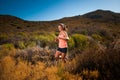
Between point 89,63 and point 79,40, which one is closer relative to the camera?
point 89,63

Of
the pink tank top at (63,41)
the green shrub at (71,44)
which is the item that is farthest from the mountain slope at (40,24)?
the pink tank top at (63,41)

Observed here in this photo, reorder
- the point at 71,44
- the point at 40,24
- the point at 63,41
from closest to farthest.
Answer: the point at 63,41, the point at 71,44, the point at 40,24

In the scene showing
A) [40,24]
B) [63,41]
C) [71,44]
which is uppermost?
[63,41]

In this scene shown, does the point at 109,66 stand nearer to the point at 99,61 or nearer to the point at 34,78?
Answer: the point at 99,61

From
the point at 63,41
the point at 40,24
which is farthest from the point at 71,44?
the point at 40,24

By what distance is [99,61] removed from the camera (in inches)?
247

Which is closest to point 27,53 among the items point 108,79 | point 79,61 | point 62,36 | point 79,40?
point 62,36

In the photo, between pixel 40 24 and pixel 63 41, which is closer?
pixel 63 41

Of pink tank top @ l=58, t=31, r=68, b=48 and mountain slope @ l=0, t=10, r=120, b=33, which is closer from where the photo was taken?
pink tank top @ l=58, t=31, r=68, b=48

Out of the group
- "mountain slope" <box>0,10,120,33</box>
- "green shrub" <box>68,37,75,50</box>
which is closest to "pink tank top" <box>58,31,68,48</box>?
"green shrub" <box>68,37,75,50</box>

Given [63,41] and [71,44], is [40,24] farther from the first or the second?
[63,41]

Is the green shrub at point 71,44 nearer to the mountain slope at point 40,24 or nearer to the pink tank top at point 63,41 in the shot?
the pink tank top at point 63,41

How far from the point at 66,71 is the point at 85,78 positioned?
832mm

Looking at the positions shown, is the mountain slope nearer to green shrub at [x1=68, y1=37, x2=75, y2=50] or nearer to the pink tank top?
green shrub at [x1=68, y1=37, x2=75, y2=50]
